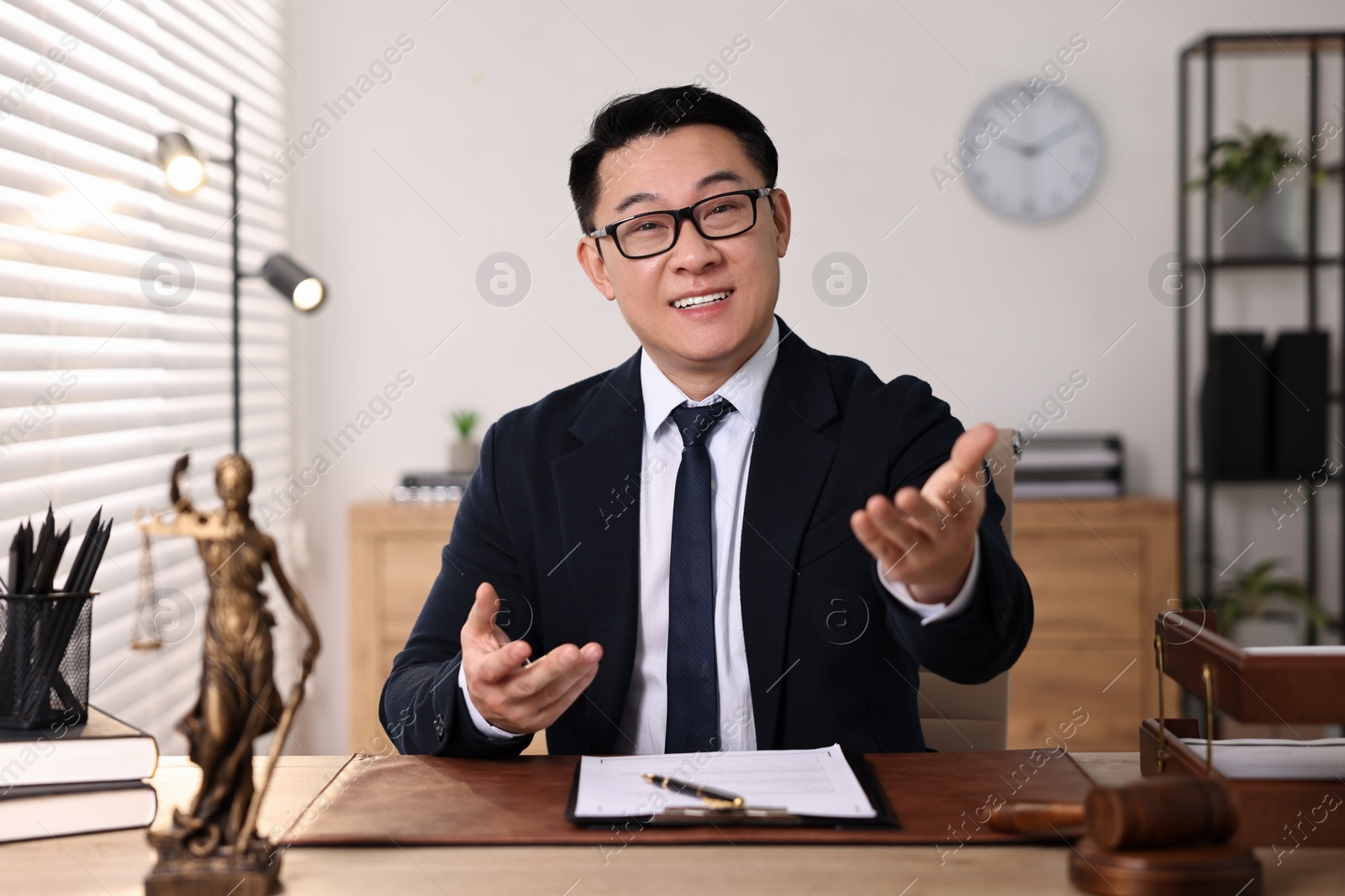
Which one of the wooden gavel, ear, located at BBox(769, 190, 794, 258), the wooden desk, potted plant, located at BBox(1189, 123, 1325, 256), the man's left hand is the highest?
potted plant, located at BBox(1189, 123, 1325, 256)

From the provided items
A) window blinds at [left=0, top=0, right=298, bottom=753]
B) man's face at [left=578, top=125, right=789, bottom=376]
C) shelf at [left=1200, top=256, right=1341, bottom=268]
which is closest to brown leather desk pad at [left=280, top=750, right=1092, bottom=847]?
man's face at [left=578, top=125, right=789, bottom=376]

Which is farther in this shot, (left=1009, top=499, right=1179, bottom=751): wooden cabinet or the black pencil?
(left=1009, top=499, right=1179, bottom=751): wooden cabinet

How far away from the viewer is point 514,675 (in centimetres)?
113

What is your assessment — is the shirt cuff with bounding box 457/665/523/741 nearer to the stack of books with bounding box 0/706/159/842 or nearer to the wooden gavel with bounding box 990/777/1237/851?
the stack of books with bounding box 0/706/159/842

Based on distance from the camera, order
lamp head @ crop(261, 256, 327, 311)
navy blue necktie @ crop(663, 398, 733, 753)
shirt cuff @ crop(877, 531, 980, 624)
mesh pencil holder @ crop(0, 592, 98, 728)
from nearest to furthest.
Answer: mesh pencil holder @ crop(0, 592, 98, 728) → shirt cuff @ crop(877, 531, 980, 624) → navy blue necktie @ crop(663, 398, 733, 753) → lamp head @ crop(261, 256, 327, 311)

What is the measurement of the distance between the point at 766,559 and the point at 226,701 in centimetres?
80

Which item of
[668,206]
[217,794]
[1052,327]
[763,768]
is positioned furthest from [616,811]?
[1052,327]

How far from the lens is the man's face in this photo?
159 centimetres

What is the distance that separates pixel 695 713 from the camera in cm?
144

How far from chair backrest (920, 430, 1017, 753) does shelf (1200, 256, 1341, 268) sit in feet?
6.96

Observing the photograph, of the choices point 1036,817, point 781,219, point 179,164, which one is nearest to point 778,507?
point 781,219

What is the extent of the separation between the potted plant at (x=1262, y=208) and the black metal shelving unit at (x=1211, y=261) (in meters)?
0.04

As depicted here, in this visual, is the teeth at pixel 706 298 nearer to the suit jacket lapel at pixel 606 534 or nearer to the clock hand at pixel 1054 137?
the suit jacket lapel at pixel 606 534

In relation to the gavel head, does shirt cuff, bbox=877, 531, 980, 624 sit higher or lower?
higher
